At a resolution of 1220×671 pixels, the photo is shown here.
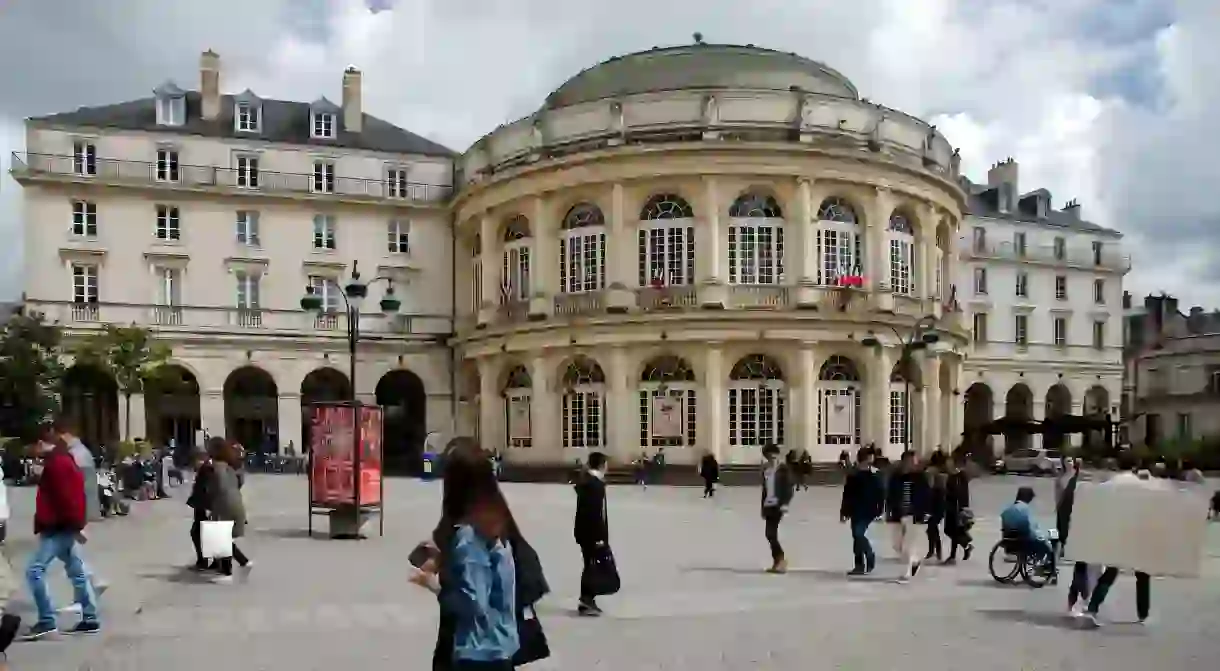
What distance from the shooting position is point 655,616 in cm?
1234

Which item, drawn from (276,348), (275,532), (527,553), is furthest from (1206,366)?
(527,553)

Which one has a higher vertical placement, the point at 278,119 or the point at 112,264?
the point at 278,119

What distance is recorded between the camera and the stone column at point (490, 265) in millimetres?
46625

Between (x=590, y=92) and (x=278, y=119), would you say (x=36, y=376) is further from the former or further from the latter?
(x=590, y=92)

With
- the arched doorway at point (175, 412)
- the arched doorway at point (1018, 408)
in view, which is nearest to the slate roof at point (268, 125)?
the arched doorway at point (175, 412)

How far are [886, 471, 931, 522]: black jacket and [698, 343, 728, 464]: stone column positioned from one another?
23.9 metres

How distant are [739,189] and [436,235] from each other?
17691mm

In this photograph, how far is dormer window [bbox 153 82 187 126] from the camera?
51062 mm

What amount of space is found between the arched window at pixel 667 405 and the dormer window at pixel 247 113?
23194 mm

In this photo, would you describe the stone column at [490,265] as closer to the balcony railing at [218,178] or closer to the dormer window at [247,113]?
the balcony railing at [218,178]

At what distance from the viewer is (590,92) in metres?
47.9

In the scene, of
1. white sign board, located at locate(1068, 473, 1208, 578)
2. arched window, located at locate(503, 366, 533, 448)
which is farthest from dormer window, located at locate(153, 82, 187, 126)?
white sign board, located at locate(1068, 473, 1208, 578)

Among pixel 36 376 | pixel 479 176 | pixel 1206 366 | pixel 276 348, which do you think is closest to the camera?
pixel 36 376

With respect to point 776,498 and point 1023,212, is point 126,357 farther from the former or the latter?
point 1023,212
